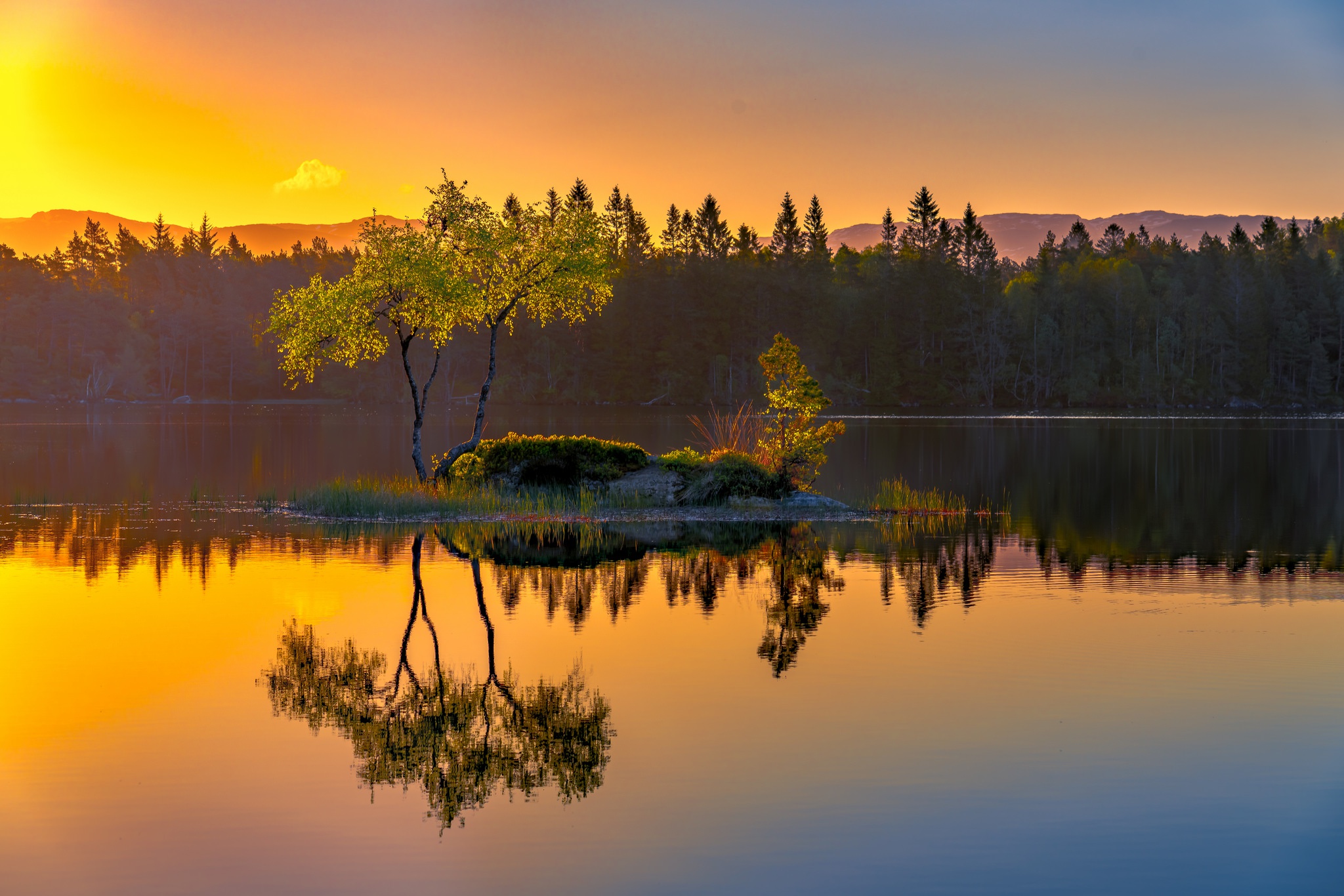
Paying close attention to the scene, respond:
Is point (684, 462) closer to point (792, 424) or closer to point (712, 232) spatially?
point (792, 424)

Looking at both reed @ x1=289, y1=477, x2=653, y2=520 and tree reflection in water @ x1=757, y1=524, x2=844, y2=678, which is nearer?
tree reflection in water @ x1=757, y1=524, x2=844, y2=678

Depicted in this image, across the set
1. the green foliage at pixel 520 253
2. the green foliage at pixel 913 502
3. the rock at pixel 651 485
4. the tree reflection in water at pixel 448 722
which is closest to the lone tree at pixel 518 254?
the green foliage at pixel 520 253

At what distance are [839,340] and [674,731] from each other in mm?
164005

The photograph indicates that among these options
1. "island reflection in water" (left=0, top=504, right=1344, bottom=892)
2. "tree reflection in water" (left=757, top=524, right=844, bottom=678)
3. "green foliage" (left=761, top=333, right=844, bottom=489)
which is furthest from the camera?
"green foliage" (left=761, top=333, right=844, bottom=489)

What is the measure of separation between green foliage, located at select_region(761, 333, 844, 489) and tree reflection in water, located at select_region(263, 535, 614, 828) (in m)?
21.2

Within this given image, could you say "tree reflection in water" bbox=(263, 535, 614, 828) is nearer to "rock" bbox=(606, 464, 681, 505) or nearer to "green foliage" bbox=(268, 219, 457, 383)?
"rock" bbox=(606, 464, 681, 505)

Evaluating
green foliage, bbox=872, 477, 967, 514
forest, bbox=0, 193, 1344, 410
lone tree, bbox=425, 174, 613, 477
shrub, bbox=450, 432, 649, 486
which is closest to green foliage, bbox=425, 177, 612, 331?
lone tree, bbox=425, 174, 613, 477

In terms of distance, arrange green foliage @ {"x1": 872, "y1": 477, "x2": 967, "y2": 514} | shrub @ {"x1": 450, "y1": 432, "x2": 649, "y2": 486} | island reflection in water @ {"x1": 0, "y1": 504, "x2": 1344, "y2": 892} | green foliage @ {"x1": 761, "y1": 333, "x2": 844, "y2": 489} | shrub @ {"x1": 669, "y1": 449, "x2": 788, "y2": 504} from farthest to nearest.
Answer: shrub @ {"x1": 450, "y1": 432, "x2": 649, "y2": 486}
green foliage @ {"x1": 872, "y1": 477, "x2": 967, "y2": 514}
green foliage @ {"x1": 761, "y1": 333, "x2": 844, "y2": 489}
shrub @ {"x1": 669, "y1": 449, "x2": 788, "y2": 504}
island reflection in water @ {"x1": 0, "y1": 504, "x2": 1344, "y2": 892}

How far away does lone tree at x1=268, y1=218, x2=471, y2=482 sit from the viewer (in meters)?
37.8

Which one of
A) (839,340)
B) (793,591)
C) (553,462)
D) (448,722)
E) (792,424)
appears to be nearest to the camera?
(448,722)

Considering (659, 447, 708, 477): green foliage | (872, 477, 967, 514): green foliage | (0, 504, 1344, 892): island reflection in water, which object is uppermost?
(659, 447, 708, 477): green foliage

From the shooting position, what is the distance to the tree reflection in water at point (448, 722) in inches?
467

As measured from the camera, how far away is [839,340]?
174 metres

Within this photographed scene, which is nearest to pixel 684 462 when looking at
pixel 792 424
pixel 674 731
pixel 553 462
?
pixel 792 424
